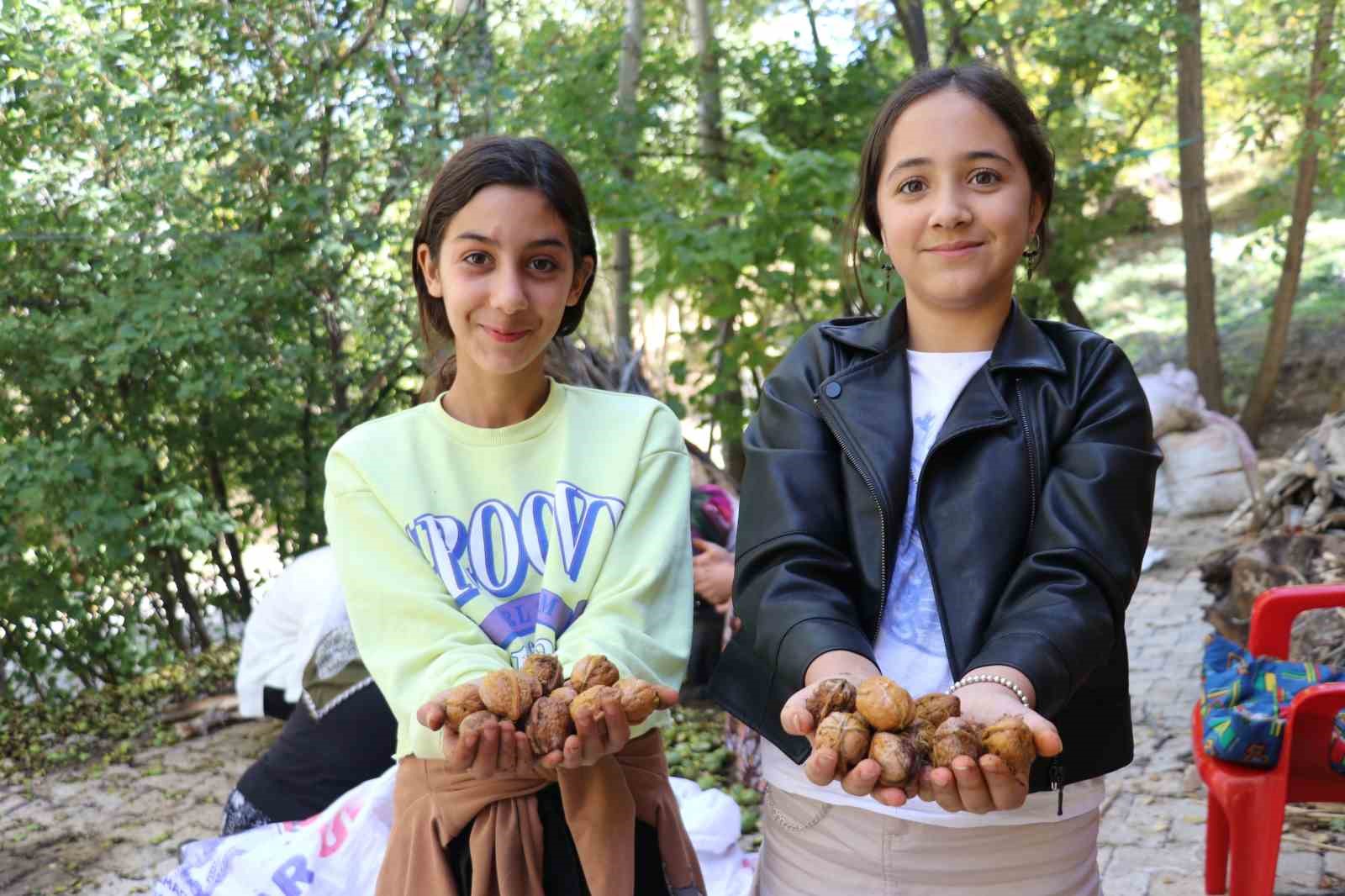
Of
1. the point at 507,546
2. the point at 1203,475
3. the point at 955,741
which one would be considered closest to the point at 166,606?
the point at 507,546

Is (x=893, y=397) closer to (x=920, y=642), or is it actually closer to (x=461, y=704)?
(x=920, y=642)

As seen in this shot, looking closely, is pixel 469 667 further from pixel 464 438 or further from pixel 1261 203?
pixel 1261 203

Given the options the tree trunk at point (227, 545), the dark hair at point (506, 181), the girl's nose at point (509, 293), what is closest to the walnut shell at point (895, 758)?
the girl's nose at point (509, 293)

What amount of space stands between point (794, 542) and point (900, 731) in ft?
0.97

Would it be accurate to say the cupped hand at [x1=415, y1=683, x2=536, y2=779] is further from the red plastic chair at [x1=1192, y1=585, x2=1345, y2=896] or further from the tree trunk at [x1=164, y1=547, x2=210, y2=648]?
the tree trunk at [x1=164, y1=547, x2=210, y2=648]

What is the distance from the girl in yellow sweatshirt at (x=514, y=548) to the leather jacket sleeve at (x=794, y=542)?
0.16 meters

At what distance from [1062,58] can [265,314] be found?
5.21m

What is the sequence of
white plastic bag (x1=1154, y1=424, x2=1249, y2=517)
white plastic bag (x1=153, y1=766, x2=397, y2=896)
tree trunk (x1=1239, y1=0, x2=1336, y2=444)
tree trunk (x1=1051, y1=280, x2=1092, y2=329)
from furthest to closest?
tree trunk (x1=1051, y1=280, x2=1092, y2=329) < tree trunk (x1=1239, y1=0, x2=1336, y2=444) < white plastic bag (x1=1154, y1=424, x2=1249, y2=517) < white plastic bag (x1=153, y1=766, x2=397, y2=896)

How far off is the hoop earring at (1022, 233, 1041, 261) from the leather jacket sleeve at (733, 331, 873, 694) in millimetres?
352

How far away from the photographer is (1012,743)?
1.32m

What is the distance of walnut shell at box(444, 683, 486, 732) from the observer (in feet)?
5.13

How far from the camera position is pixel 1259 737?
2.76m

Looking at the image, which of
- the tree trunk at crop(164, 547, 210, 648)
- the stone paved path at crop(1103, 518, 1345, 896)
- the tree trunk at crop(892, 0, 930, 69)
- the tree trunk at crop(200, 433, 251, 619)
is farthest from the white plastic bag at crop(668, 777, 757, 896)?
the tree trunk at crop(892, 0, 930, 69)

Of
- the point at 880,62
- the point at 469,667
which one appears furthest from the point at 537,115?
the point at 469,667
